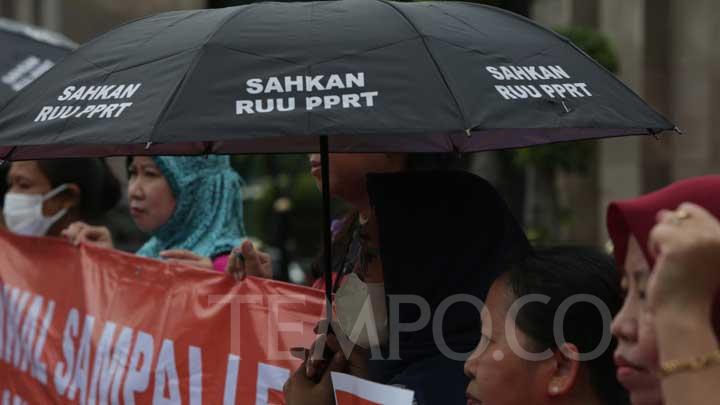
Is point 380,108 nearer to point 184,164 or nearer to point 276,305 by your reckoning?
point 276,305

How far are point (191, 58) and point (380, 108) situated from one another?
55 cm

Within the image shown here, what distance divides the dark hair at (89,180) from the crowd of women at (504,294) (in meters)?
2.03

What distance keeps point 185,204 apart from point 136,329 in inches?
32.1

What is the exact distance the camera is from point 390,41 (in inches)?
129

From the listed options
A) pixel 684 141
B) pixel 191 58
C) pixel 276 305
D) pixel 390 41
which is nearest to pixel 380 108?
pixel 390 41

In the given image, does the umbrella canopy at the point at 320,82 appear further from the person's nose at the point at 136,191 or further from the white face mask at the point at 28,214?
the white face mask at the point at 28,214

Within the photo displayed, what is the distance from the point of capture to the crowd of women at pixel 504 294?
90.0 inches

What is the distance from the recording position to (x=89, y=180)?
6.33m

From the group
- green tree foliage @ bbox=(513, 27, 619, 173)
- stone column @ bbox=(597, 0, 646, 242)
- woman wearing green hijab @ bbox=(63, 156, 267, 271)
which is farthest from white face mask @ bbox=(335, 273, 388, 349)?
stone column @ bbox=(597, 0, 646, 242)

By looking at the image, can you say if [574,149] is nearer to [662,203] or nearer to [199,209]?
[199,209]

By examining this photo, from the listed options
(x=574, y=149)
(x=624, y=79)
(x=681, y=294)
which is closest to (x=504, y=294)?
(x=681, y=294)

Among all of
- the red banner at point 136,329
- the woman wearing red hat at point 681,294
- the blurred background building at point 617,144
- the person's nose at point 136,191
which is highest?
the woman wearing red hat at point 681,294

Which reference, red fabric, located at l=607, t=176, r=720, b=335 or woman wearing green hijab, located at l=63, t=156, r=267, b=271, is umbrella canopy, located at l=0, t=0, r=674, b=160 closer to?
red fabric, located at l=607, t=176, r=720, b=335

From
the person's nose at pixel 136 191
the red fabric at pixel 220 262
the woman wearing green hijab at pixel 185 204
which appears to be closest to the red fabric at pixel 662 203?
the red fabric at pixel 220 262
